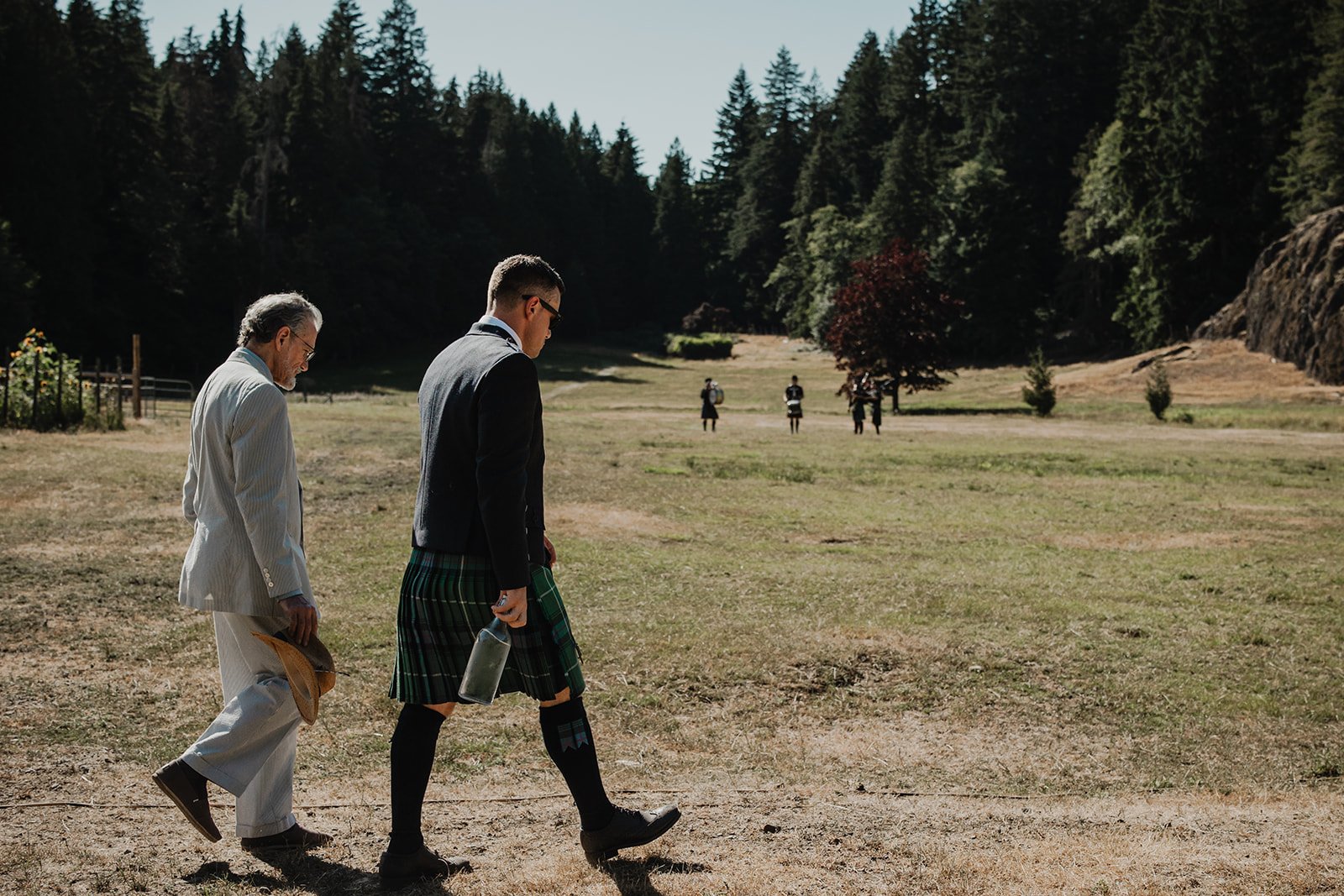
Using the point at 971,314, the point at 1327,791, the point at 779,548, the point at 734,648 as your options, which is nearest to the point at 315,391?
the point at 971,314

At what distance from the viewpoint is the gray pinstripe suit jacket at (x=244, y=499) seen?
4.03 metres

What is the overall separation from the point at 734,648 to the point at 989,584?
3.69m

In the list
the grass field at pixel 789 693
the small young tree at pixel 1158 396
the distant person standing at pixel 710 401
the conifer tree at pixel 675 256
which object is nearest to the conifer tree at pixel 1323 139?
the small young tree at pixel 1158 396

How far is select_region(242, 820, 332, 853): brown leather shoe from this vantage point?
430 centimetres

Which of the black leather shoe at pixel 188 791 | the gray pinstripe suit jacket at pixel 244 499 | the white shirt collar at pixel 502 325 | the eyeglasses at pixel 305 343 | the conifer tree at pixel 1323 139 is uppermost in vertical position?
the conifer tree at pixel 1323 139

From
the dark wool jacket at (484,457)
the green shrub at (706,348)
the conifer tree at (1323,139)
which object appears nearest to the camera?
the dark wool jacket at (484,457)

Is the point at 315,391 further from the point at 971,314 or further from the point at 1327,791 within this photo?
the point at 1327,791

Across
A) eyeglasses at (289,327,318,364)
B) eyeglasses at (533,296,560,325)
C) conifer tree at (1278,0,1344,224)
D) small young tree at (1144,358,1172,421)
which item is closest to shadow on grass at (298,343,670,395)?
small young tree at (1144,358,1172,421)

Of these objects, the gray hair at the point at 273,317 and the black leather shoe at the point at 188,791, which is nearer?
the black leather shoe at the point at 188,791

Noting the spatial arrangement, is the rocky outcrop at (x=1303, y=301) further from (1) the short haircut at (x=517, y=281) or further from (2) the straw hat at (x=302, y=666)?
(2) the straw hat at (x=302, y=666)

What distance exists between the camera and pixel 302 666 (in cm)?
415

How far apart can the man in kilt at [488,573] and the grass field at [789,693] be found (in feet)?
0.88

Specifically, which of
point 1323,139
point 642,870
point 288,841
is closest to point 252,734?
point 288,841

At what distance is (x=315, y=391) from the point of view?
2032 inches
